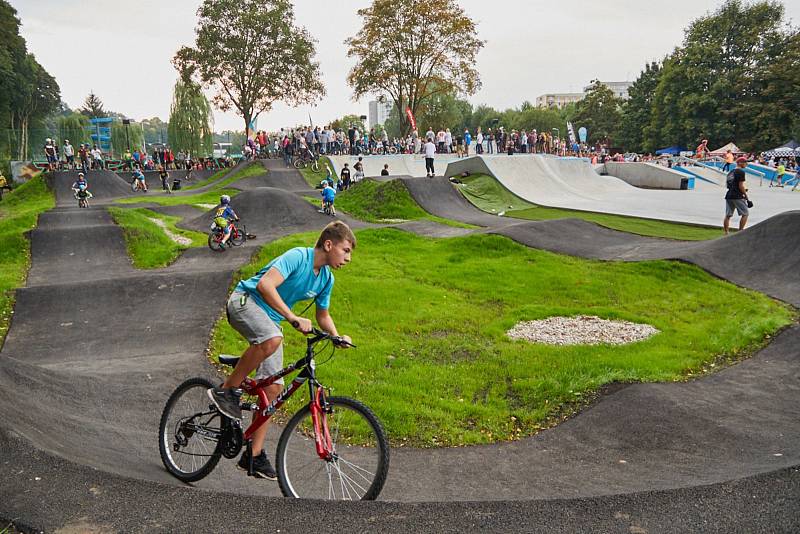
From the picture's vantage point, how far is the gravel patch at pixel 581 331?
9.22 meters

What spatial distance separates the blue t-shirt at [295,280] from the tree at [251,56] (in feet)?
148

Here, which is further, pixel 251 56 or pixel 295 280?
pixel 251 56

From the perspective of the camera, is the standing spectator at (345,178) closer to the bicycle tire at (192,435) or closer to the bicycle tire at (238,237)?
the bicycle tire at (238,237)

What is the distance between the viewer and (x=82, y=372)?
303 inches

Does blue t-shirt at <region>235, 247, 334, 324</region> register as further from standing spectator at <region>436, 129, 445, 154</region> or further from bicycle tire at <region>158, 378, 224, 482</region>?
standing spectator at <region>436, 129, 445, 154</region>

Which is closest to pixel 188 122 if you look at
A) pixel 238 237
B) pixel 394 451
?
pixel 238 237

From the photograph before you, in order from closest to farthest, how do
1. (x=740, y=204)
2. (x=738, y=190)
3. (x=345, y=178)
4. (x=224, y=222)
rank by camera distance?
(x=738, y=190)
(x=740, y=204)
(x=224, y=222)
(x=345, y=178)

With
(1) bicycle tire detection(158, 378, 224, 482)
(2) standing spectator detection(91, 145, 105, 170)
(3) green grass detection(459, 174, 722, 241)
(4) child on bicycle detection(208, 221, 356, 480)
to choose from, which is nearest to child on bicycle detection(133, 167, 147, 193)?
(2) standing spectator detection(91, 145, 105, 170)

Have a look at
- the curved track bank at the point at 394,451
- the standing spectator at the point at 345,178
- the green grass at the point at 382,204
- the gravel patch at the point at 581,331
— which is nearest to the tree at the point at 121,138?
the standing spectator at the point at 345,178

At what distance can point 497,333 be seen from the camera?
969cm

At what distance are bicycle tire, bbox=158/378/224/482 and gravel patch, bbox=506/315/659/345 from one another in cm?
616

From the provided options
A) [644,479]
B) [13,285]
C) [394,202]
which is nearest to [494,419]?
[644,479]

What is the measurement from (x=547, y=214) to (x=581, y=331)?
54.8 ft

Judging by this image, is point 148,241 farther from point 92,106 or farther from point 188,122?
point 92,106
